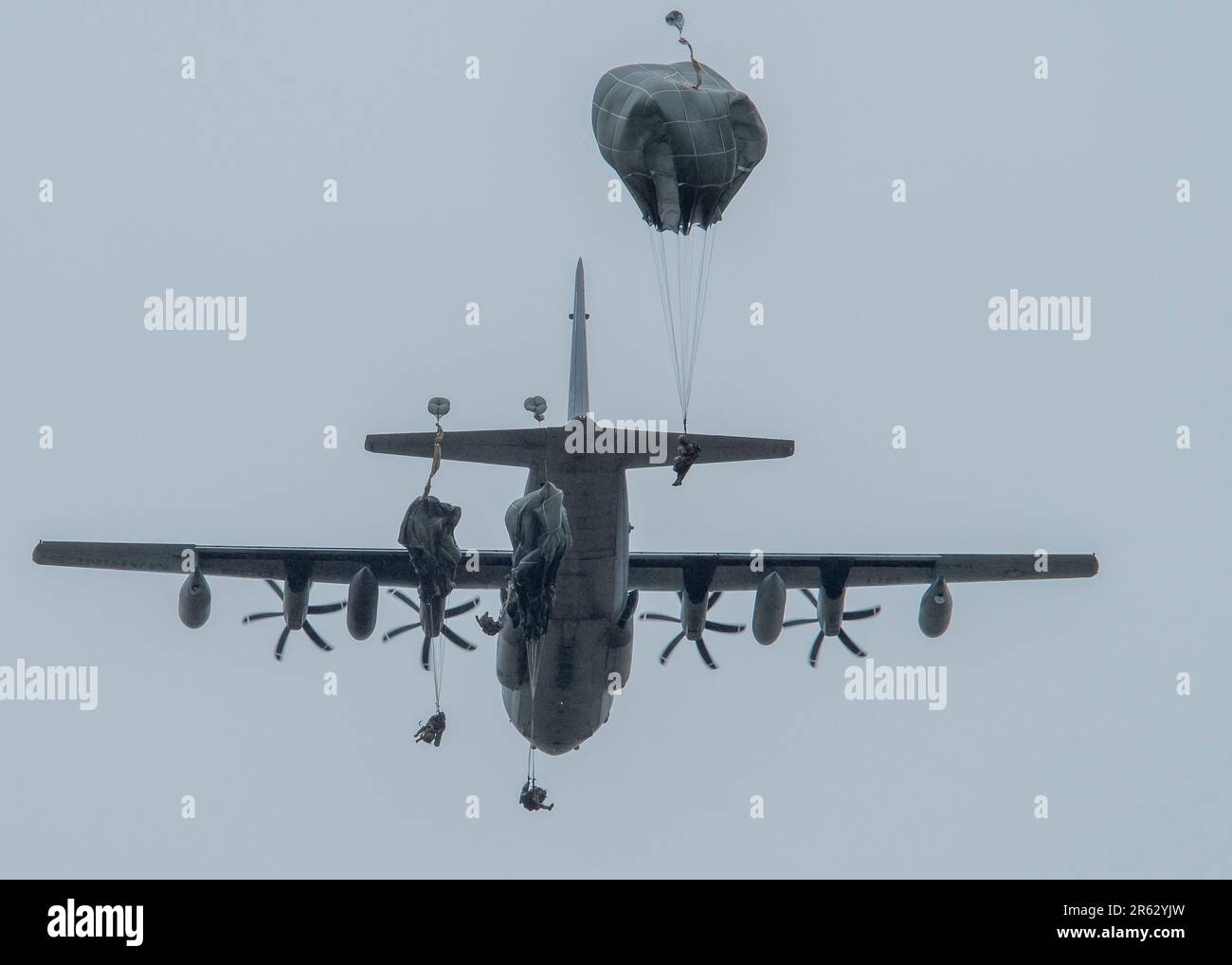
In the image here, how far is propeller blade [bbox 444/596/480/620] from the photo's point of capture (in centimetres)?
4200

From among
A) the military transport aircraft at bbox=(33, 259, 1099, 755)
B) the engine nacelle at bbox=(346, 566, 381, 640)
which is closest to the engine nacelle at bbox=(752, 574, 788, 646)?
the military transport aircraft at bbox=(33, 259, 1099, 755)

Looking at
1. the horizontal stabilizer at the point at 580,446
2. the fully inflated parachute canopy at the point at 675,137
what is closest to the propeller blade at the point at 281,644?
the horizontal stabilizer at the point at 580,446

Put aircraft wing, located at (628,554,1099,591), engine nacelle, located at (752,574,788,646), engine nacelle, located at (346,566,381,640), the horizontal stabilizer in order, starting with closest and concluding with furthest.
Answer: the horizontal stabilizer → engine nacelle, located at (346,566,381,640) → engine nacelle, located at (752,574,788,646) → aircraft wing, located at (628,554,1099,591)

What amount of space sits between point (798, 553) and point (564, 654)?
8641mm

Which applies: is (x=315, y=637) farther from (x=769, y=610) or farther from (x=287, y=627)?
(x=769, y=610)

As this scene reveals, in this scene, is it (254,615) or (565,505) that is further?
(254,615)

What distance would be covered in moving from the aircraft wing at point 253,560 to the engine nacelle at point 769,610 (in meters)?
6.39

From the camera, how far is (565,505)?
37875 mm

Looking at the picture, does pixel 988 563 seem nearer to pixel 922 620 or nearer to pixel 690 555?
pixel 922 620

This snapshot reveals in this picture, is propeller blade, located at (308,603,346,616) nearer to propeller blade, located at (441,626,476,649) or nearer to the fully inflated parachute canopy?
propeller blade, located at (441,626,476,649)

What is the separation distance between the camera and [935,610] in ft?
143

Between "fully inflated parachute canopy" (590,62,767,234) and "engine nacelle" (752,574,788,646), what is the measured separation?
35.0 ft

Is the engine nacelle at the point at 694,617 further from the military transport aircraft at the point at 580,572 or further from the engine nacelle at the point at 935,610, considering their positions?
the engine nacelle at the point at 935,610
